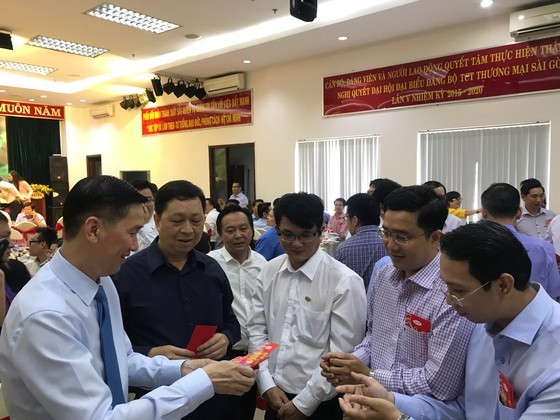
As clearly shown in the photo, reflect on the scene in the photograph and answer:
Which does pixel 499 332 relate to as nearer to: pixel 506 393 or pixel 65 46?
pixel 506 393

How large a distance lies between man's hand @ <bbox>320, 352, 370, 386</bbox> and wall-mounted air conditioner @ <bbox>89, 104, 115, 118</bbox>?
1161 cm

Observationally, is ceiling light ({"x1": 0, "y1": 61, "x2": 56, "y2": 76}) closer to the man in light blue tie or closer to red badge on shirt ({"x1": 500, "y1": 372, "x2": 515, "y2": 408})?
the man in light blue tie

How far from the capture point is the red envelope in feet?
5.16

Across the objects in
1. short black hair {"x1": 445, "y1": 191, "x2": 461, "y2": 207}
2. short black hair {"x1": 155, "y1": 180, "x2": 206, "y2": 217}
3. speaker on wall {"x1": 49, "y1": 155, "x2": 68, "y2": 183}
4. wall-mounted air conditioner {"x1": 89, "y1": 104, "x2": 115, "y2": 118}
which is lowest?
short black hair {"x1": 445, "y1": 191, "x2": 461, "y2": 207}

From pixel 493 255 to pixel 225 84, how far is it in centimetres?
815

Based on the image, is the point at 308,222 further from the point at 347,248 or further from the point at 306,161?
the point at 306,161

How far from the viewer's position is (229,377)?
1233 mm

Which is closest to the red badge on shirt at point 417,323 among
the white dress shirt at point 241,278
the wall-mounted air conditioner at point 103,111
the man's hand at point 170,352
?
the man's hand at point 170,352

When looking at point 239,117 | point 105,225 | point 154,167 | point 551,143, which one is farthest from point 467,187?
point 154,167

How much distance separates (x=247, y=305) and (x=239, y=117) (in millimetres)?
6952

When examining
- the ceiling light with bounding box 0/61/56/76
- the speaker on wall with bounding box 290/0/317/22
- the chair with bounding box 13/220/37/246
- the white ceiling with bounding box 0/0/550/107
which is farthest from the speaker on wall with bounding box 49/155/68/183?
the speaker on wall with bounding box 290/0/317/22

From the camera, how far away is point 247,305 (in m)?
2.33

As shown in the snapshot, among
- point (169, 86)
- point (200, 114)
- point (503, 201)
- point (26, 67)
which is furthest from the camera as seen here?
point (200, 114)

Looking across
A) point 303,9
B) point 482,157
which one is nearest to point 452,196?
point 482,157
